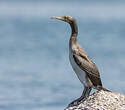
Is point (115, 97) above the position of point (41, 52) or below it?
below

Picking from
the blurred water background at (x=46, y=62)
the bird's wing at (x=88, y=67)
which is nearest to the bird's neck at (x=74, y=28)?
the bird's wing at (x=88, y=67)

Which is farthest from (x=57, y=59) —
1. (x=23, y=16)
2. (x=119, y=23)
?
(x=23, y=16)

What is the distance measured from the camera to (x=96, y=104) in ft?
57.3

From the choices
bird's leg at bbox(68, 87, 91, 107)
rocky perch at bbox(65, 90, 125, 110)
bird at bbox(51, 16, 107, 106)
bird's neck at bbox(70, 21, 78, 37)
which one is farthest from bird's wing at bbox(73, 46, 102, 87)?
bird's neck at bbox(70, 21, 78, 37)

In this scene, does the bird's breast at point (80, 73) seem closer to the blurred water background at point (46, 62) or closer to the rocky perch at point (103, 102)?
the rocky perch at point (103, 102)

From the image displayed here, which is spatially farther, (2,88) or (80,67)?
(2,88)

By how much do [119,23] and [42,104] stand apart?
6669 cm

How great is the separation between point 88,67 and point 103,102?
6.05ft

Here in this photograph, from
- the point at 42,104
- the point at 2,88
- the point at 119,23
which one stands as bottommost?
the point at 42,104

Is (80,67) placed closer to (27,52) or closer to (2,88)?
(2,88)

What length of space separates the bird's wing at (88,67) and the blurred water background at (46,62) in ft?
42.3

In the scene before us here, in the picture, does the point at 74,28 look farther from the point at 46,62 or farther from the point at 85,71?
the point at 46,62

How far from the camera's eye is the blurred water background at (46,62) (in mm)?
35256

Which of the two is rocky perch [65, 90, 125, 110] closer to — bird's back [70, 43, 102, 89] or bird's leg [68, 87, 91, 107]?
bird's leg [68, 87, 91, 107]
